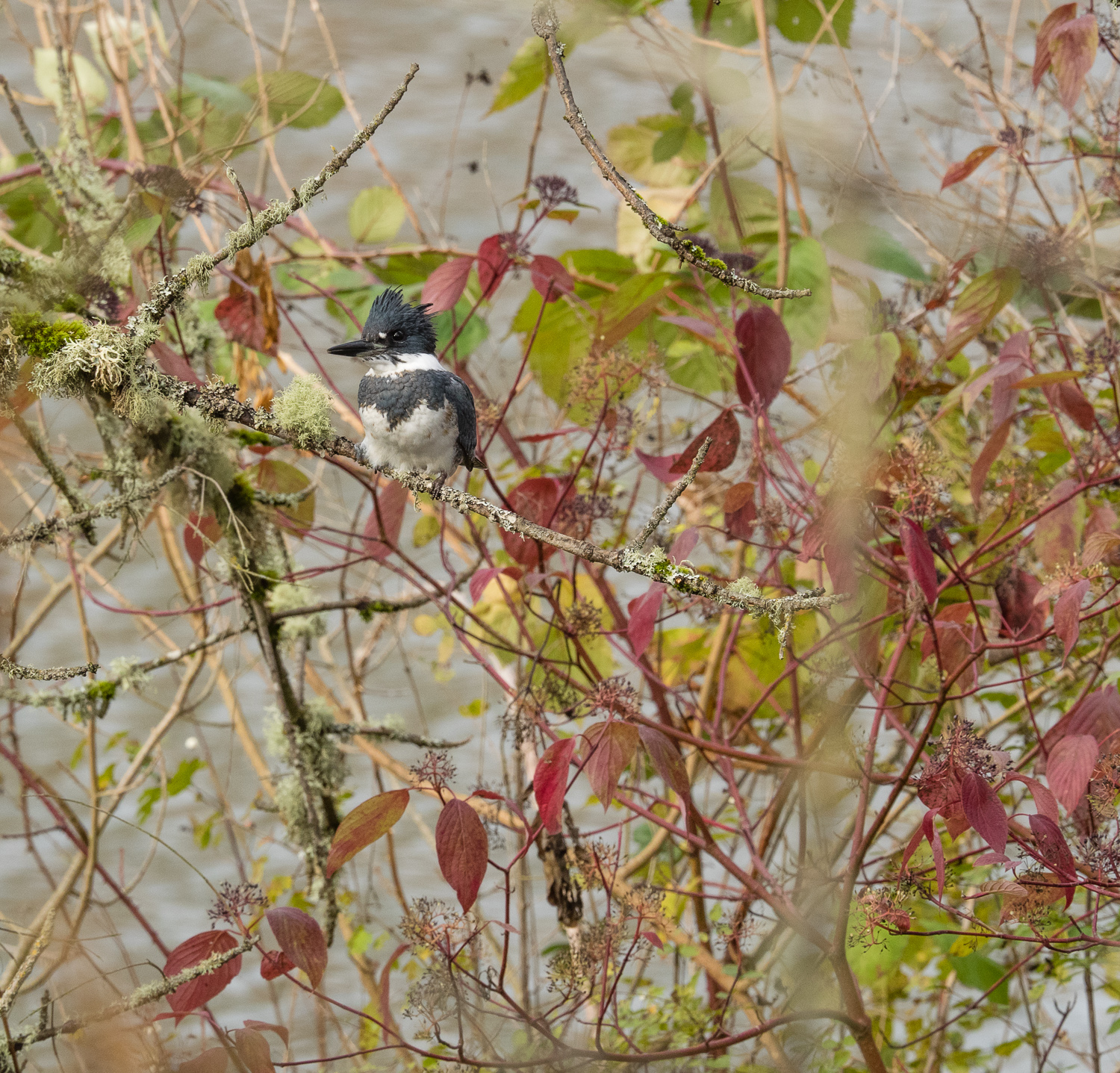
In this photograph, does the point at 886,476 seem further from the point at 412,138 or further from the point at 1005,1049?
the point at 412,138

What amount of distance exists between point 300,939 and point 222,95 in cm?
132

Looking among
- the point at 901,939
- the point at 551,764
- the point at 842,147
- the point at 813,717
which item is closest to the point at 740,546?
the point at 813,717

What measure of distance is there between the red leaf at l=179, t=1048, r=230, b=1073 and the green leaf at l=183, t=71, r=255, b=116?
1.39m

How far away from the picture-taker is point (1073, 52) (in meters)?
1.15

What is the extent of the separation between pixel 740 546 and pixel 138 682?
2.91 ft

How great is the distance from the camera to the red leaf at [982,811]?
885 mm

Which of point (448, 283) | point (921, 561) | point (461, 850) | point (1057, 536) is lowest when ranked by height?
point (461, 850)

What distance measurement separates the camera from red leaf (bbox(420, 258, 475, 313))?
4.49 feet

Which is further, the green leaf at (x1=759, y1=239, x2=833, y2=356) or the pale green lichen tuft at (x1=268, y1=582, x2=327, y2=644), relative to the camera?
the pale green lichen tuft at (x1=268, y1=582, x2=327, y2=644)

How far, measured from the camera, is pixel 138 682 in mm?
1458

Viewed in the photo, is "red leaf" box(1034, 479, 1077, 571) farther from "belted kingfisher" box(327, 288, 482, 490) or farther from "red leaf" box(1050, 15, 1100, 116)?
"belted kingfisher" box(327, 288, 482, 490)

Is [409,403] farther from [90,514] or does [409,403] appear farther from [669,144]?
[669,144]

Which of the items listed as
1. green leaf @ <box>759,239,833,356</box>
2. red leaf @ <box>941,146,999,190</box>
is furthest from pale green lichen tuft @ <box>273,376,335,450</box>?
red leaf @ <box>941,146,999,190</box>

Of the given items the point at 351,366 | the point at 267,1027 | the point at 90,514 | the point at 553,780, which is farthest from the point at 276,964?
the point at 351,366
